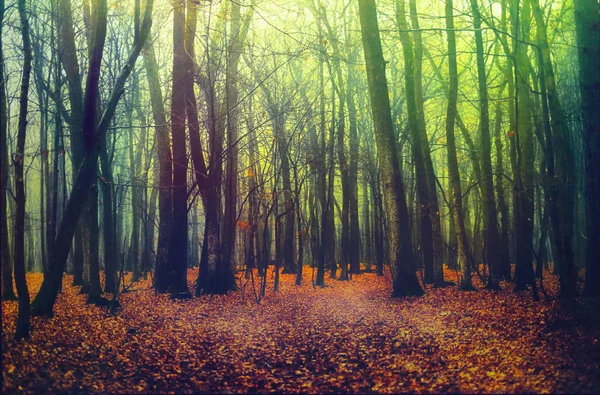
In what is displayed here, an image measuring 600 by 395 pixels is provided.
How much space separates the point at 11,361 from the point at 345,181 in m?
13.9

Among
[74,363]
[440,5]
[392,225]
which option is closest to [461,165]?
[440,5]

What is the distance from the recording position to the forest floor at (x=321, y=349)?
5645mm

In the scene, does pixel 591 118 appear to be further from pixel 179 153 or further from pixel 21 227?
pixel 179 153

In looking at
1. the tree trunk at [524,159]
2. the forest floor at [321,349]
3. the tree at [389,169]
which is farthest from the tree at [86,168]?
the tree trunk at [524,159]

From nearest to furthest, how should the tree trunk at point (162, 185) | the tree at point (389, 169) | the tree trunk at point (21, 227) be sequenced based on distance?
1. the tree trunk at point (21, 227)
2. the tree at point (389, 169)
3. the tree trunk at point (162, 185)

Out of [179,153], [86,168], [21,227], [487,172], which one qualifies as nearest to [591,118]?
[487,172]

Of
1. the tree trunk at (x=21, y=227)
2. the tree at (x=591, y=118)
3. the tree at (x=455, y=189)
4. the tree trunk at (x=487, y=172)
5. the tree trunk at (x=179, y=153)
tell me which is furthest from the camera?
the tree trunk at (x=179, y=153)

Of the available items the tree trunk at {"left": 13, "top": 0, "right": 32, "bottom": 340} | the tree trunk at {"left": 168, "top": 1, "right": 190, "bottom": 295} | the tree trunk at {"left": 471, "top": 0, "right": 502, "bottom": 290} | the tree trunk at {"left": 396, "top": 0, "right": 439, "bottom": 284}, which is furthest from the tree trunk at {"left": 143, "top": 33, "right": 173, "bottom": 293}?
the tree trunk at {"left": 471, "top": 0, "right": 502, "bottom": 290}

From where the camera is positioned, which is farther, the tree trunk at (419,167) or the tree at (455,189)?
the tree trunk at (419,167)

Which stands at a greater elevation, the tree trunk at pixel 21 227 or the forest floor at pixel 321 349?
the tree trunk at pixel 21 227

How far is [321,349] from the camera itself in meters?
7.65

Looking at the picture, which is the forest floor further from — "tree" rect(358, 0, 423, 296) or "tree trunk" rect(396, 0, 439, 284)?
"tree trunk" rect(396, 0, 439, 284)

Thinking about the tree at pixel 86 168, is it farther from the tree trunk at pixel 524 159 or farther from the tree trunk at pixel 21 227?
the tree trunk at pixel 524 159

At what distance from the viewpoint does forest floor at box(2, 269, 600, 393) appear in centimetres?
564
